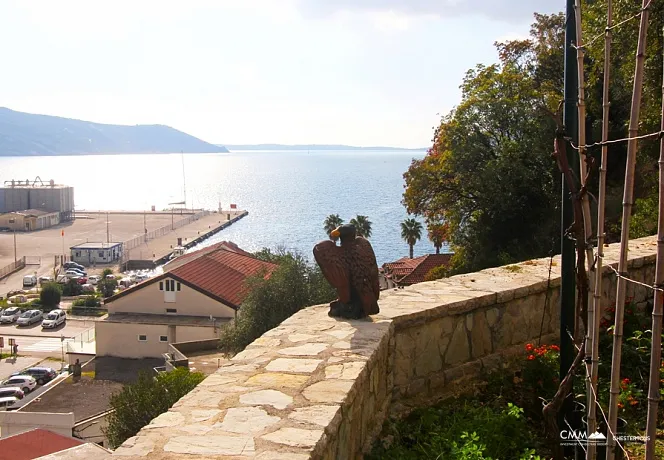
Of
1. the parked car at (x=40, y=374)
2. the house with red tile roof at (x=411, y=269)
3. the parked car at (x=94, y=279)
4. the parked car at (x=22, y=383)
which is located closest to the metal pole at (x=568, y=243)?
the parked car at (x=22, y=383)

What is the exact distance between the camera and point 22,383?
3042cm

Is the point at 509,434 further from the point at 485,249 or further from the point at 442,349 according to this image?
the point at 485,249

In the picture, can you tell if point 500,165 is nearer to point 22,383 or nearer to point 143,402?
point 143,402

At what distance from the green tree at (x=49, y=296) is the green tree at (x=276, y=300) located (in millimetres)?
31477

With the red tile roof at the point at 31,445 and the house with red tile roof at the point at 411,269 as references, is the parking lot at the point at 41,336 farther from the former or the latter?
the red tile roof at the point at 31,445

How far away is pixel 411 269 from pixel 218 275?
11458mm

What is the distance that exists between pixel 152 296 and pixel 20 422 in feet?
55.4

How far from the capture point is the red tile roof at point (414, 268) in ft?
121

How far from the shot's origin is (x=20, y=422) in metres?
18.0

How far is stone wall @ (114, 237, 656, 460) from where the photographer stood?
313 centimetres

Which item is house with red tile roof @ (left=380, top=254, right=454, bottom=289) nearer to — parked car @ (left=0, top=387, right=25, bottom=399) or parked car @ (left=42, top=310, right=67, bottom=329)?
parked car @ (left=0, top=387, right=25, bottom=399)

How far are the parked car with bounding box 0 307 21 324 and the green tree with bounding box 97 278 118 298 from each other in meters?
8.02

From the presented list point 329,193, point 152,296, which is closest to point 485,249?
point 152,296

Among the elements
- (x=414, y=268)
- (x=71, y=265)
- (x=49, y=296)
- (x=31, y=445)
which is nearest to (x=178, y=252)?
(x=71, y=265)
